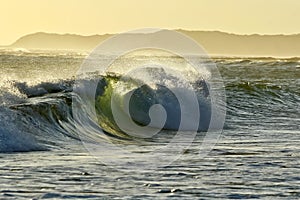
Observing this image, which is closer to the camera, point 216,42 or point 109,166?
point 109,166

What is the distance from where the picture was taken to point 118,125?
58.5ft

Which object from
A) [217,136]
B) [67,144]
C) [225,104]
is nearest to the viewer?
[67,144]

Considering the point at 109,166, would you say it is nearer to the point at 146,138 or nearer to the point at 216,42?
the point at 146,138

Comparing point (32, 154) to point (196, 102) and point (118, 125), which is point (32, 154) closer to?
point (118, 125)

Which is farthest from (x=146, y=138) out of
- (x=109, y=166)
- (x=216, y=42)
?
(x=216, y=42)

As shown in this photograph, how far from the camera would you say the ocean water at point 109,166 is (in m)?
9.22

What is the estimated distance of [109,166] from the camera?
11.0 m

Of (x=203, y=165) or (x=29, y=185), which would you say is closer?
(x=29, y=185)

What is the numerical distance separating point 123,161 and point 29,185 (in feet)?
7.63

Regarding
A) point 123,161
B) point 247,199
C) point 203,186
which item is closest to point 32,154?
point 123,161

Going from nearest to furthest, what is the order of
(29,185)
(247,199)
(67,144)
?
(247,199), (29,185), (67,144)

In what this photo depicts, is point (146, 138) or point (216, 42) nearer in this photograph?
point (146, 138)

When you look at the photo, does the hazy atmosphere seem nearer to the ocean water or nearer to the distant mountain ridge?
the ocean water

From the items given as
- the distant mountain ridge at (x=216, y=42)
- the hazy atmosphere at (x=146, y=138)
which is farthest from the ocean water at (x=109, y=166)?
the distant mountain ridge at (x=216, y=42)
